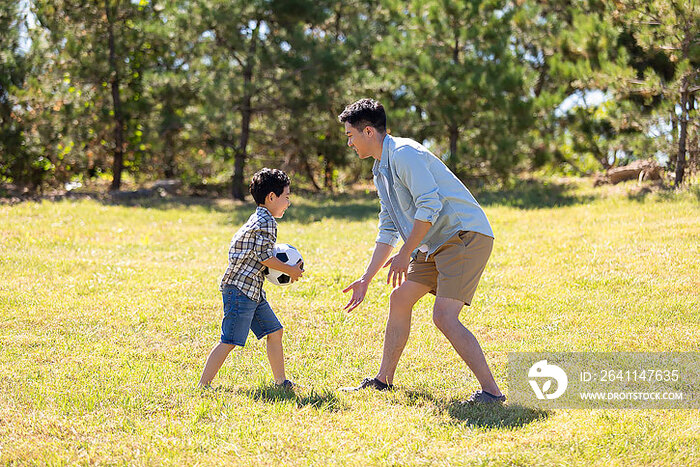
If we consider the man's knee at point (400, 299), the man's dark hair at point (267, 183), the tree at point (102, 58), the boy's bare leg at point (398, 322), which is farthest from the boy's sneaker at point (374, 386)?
the tree at point (102, 58)

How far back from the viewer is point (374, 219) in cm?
1281

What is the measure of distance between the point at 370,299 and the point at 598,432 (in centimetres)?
363

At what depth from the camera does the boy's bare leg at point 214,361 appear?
4414 millimetres

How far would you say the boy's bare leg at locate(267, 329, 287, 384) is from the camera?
4.56 meters

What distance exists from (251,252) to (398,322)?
99cm

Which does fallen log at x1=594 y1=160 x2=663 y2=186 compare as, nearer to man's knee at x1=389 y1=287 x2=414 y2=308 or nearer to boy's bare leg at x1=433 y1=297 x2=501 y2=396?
man's knee at x1=389 y1=287 x2=414 y2=308

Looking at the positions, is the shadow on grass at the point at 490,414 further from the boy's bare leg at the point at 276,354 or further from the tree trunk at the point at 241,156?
A: the tree trunk at the point at 241,156

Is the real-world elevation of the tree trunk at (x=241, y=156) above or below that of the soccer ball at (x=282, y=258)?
above

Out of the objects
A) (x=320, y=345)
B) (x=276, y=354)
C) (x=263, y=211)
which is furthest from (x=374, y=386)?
(x=263, y=211)

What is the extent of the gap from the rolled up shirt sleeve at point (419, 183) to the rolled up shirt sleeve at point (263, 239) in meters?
0.85

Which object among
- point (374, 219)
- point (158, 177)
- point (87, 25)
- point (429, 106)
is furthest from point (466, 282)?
point (158, 177)

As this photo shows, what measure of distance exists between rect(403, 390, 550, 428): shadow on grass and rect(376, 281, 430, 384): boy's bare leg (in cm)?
A: 35

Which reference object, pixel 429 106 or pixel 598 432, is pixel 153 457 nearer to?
pixel 598 432

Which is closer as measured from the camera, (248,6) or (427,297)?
(427,297)
